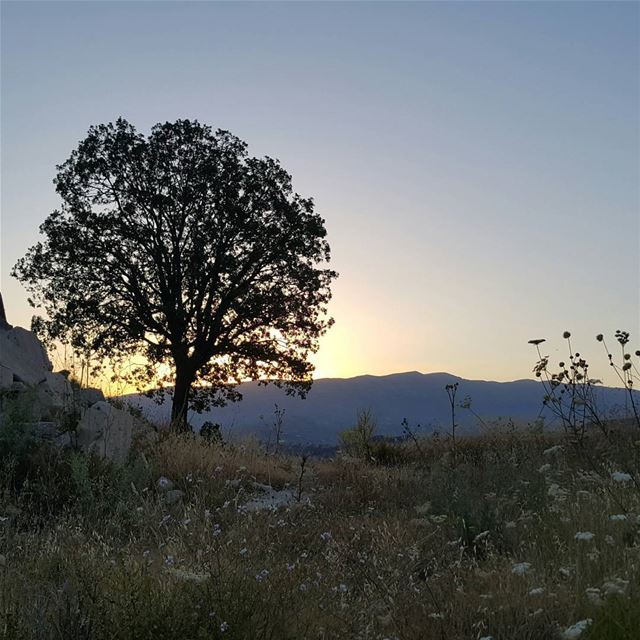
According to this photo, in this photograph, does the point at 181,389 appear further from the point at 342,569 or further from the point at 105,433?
the point at 342,569

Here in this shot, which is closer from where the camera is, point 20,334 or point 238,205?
point 20,334

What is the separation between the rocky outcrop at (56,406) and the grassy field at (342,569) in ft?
4.18

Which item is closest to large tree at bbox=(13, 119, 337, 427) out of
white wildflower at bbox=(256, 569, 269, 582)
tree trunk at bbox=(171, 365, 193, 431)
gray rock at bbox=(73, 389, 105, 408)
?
tree trunk at bbox=(171, 365, 193, 431)

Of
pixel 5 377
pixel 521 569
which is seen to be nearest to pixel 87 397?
pixel 5 377

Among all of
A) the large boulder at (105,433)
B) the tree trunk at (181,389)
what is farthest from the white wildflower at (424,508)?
the tree trunk at (181,389)

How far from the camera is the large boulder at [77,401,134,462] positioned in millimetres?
10367

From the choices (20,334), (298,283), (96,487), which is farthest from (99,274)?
(96,487)

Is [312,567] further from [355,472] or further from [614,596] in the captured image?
[355,472]

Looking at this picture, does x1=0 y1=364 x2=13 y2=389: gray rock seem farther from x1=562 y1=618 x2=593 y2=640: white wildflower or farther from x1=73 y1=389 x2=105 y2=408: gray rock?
x1=562 y1=618 x2=593 y2=640: white wildflower

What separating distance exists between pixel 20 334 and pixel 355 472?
7.18 metres

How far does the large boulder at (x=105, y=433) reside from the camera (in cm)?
1037

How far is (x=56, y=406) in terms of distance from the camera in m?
11.2

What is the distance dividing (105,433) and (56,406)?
1.23 metres

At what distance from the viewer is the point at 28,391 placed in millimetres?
10078
